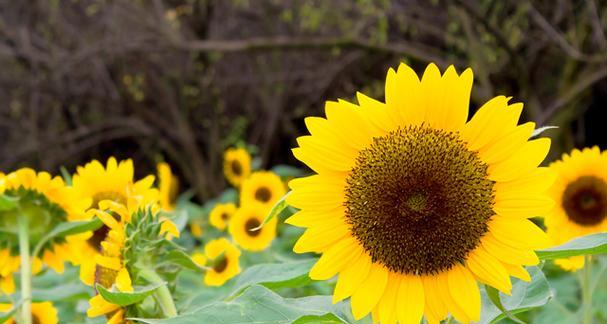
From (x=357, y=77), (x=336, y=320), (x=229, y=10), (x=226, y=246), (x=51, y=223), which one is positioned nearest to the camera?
(x=336, y=320)

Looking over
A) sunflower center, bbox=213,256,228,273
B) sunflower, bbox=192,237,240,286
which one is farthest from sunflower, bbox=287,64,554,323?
sunflower center, bbox=213,256,228,273

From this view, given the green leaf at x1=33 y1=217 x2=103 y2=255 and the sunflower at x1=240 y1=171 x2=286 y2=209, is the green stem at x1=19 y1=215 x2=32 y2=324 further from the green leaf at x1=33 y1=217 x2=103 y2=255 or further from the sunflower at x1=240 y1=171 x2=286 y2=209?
the sunflower at x1=240 y1=171 x2=286 y2=209

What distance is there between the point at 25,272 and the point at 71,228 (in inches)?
3.8

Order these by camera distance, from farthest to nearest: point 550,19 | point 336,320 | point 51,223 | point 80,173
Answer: point 550,19 → point 80,173 → point 51,223 → point 336,320

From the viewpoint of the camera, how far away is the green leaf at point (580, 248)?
0.84 metres

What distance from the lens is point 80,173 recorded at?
→ 4.73ft

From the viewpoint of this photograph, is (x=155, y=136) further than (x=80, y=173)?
Yes

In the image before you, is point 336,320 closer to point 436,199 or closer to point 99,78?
point 436,199

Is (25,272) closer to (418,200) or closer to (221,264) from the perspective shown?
(418,200)

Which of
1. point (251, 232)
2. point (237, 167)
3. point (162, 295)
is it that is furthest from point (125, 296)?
point (237, 167)

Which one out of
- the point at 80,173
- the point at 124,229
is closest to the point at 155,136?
the point at 80,173

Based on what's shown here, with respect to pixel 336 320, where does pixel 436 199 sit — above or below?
above

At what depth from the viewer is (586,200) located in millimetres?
1523

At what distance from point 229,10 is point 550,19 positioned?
2.69m
